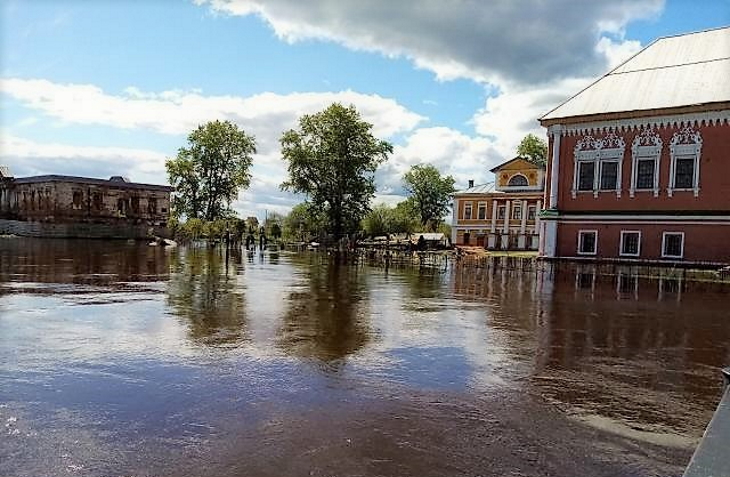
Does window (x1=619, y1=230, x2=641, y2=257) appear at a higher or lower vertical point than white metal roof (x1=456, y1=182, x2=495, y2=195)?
lower

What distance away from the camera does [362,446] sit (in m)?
5.19

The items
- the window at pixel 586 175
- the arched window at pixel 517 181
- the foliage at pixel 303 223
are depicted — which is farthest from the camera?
the foliage at pixel 303 223

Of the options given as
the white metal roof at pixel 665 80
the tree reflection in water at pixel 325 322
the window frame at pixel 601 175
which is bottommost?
the tree reflection in water at pixel 325 322

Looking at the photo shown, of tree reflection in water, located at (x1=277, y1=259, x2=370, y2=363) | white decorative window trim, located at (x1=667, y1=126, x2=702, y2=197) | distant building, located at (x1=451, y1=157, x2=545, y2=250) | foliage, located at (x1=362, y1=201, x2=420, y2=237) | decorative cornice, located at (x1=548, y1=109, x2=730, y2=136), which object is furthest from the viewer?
foliage, located at (x1=362, y1=201, x2=420, y2=237)

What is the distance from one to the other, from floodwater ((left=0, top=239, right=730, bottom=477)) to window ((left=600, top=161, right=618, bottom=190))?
16.6 metres

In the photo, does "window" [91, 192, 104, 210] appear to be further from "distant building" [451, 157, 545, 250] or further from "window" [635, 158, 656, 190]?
"window" [635, 158, 656, 190]

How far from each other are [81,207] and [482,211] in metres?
42.0

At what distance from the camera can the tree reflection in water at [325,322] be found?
9156 millimetres

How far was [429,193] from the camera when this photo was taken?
8969 centimetres

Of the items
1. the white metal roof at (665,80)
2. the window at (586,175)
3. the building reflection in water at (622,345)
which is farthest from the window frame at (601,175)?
the building reflection in water at (622,345)

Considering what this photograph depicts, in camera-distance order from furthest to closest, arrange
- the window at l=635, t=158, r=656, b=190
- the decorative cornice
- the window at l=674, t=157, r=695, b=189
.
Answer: the window at l=635, t=158, r=656, b=190 < the window at l=674, t=157, r=695, b=189 < the decorative cornice

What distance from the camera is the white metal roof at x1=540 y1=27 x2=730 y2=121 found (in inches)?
1109

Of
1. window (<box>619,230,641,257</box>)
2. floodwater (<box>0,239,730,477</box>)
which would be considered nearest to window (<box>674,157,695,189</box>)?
window (<box>619,230,641,257</box>)

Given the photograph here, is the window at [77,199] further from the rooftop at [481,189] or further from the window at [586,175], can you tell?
the window at [586,175]
